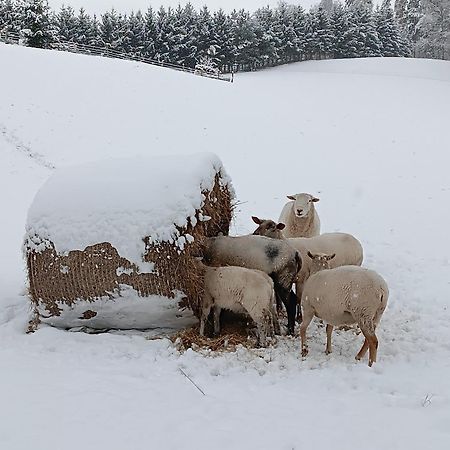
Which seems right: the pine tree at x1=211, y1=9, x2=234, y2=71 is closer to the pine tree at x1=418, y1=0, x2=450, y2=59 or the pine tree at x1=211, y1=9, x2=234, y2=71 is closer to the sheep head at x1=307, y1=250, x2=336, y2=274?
the pine tree at x1=418, y1=0, x2=450, y2=59

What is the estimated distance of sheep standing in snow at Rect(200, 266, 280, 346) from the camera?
629cm

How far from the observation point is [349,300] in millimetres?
5859

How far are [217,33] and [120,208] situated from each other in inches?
1657

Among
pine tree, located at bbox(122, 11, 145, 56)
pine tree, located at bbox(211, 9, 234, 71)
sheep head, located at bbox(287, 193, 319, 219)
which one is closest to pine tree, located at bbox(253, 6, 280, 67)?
pine tree, located at bbox(211, 9, 234, 71)

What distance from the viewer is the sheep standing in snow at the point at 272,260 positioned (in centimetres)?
693

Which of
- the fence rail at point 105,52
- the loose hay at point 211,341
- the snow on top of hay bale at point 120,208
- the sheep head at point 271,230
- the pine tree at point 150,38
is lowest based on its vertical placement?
the loose hay at point 211,341

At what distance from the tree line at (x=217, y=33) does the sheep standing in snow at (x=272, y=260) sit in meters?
36.1

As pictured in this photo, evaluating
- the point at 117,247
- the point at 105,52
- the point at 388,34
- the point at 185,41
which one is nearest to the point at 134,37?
the point at 105,52

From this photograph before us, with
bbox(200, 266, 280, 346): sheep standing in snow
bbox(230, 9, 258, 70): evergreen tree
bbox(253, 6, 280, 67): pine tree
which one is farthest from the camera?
bbox(253, 6, 280, 67): pine tree

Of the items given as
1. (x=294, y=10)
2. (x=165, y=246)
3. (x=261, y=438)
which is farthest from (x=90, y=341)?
(x=294, y=10)

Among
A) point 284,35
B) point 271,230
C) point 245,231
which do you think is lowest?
point 245,231

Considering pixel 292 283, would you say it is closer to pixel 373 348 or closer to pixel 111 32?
pixel 373 348

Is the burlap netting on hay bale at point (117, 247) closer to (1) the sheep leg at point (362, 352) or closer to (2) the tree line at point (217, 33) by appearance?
(1) the sheep leg at point (362, 352)

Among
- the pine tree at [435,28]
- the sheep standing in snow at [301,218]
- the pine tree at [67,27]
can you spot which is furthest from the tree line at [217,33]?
the sheep standing in snow at [301,218]
